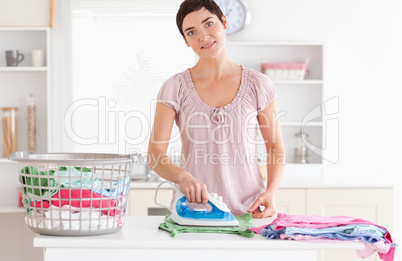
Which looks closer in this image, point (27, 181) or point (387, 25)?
point (27, 181)

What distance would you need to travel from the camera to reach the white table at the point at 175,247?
1.41 meters

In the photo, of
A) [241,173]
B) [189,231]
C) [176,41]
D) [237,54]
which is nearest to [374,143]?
[237,54]

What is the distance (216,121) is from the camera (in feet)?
6.05

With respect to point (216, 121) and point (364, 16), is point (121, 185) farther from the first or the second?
point (364, 16)

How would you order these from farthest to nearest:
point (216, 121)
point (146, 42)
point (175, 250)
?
point (146, 42), point (216, 121), point (175, 250)

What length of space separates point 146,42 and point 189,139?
217 cm

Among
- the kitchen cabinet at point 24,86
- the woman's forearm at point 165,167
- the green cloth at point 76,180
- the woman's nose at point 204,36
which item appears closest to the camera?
the green cloth at point 76,180

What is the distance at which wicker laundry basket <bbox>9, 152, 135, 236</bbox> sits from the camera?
1412 mm

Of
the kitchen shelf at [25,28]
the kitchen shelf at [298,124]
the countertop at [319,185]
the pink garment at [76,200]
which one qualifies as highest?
the kitchen shelf at [25,28]

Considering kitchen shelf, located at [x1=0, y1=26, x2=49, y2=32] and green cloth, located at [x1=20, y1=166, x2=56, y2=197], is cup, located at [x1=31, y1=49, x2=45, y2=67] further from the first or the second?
green cloth, located at [x1=20, y1=166, x2=56, y2=197]

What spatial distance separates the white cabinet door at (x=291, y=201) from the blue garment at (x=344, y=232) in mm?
1984

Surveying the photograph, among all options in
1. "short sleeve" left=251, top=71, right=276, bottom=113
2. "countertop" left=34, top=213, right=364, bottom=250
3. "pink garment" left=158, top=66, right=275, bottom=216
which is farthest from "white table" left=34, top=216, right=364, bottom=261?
"short sleeve" left=251, top=71, right=276, bottom=113

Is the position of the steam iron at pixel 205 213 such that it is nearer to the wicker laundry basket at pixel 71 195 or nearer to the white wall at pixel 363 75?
the wicker laundry basket at pixel 71 195

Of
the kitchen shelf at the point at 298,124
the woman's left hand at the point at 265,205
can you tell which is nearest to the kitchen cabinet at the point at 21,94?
the kitchen shelf at the point at 298,124
